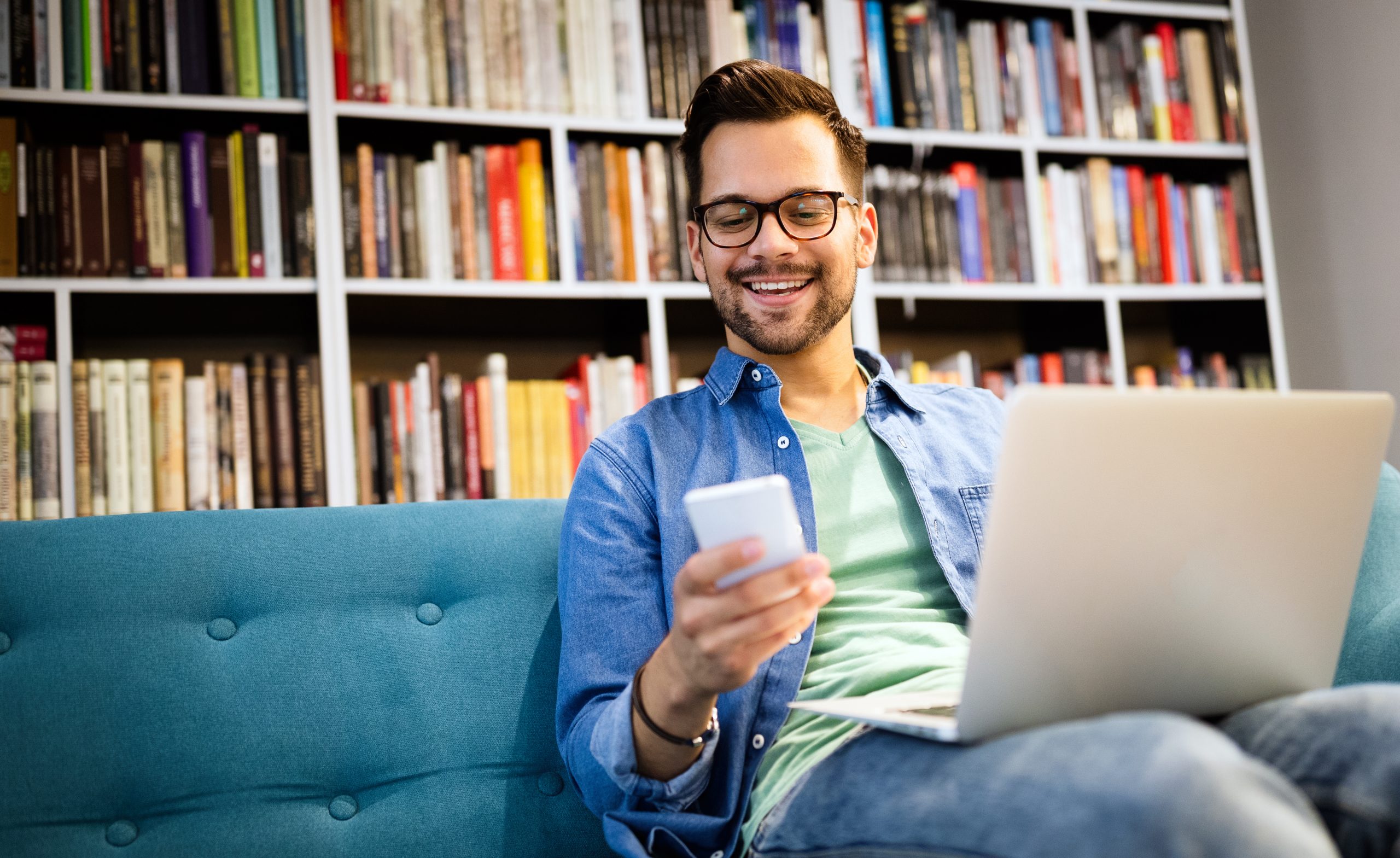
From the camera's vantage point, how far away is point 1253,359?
2.63 m

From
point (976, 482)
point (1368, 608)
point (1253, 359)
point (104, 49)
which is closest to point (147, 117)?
point (104, 49)

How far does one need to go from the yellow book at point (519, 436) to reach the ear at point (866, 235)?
2.93ft

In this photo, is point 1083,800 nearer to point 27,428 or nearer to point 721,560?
point 721,560

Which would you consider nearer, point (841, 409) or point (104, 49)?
point (841, 409)

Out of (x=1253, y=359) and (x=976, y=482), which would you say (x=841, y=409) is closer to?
(x=976, y=482)

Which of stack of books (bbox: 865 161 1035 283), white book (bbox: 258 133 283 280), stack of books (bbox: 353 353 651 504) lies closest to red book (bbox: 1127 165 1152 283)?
stack of books (bbox: 865 161 1035 283)

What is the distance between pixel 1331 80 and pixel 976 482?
1868 mm

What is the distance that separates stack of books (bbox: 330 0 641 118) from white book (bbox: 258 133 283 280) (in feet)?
0.56

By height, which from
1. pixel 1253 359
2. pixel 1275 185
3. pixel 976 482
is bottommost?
pixel 976 482

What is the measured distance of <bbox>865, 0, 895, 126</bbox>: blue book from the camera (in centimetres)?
241

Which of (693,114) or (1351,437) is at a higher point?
(693,114)

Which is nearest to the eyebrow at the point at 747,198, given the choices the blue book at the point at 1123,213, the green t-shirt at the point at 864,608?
the green t-shirt at the point at 864,608

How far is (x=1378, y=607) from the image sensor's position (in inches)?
48.9

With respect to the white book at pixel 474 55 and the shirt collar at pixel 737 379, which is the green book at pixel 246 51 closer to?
the white book at pixel 474 55
